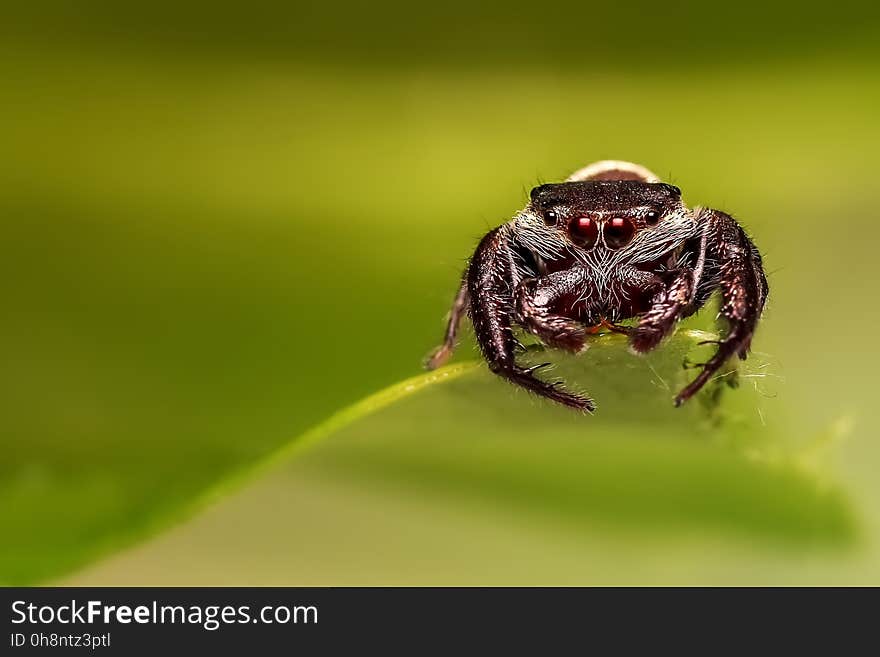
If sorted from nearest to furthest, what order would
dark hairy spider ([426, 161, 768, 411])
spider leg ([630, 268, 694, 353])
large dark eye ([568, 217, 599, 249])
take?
spider leg ([630, 268, 694, 353]), dark hairy spider ([426, 161, 768, 411]), large dark eye ([568, 217, 599, 249])

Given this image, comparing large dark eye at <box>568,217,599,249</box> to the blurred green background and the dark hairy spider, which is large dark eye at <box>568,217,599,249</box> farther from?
the blurred green background

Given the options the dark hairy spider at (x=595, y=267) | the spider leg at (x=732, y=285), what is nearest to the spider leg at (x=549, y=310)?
the dark hairy spider at (x=595, y=267)

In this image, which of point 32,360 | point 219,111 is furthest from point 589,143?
point 32,360

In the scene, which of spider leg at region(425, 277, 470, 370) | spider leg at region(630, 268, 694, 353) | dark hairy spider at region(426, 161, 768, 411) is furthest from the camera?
spider leg at region(425, 277, 470, 370)

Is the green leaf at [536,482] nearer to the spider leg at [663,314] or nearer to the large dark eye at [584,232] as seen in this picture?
the spider leg at [663,314]

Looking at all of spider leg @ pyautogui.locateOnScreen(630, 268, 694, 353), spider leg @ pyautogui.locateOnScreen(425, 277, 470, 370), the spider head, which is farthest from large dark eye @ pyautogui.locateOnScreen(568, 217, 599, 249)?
spider leg @ pyautogui.locateOnScreen(425, 277, 470, 370)

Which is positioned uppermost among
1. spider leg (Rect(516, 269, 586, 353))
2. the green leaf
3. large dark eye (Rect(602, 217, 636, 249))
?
large dark eye (Rect(602, 217, 636, 249))

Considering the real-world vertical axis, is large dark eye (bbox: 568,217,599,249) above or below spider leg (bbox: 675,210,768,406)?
above

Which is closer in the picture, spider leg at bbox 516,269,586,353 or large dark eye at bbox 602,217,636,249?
spider leg at bbox 516,269,586,353
